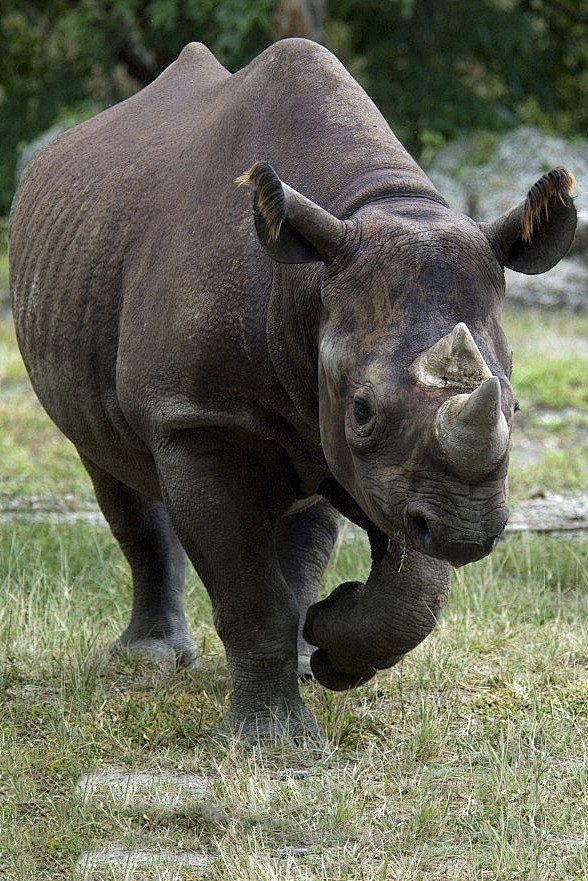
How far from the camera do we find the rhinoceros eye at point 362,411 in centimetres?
362

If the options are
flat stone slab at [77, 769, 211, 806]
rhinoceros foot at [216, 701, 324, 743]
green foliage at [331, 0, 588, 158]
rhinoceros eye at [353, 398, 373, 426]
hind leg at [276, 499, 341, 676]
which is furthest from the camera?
green foliage at [331, 0, 588, 158]

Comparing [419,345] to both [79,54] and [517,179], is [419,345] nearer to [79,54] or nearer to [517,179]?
[517,179]

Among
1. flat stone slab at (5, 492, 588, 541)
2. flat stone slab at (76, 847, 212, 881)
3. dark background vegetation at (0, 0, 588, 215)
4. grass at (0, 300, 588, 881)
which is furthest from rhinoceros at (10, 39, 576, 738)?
dark background vegetation at (0, 0, 588, 215)

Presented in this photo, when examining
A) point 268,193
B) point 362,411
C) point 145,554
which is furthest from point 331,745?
point 268,193

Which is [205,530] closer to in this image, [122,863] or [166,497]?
[166,497]

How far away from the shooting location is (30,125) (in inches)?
586

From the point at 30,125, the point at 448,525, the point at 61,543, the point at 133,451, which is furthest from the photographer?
the point at 30,125

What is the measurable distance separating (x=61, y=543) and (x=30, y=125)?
349 inches

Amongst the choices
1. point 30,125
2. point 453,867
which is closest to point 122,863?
point 453,867

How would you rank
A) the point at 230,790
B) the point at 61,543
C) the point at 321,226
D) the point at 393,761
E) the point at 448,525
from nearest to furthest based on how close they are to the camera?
the point at 448,525 < the point at 321,226 < the point at 230,790 < the point at 393,761 < the point at 61,543

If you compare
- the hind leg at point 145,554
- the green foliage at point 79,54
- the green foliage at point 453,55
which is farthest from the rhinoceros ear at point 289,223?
the green foliage at point 453,55

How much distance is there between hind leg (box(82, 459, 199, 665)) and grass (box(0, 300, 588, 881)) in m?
0.20

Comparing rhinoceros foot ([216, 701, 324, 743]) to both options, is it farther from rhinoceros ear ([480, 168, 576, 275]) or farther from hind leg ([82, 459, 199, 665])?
rhinoceros ear ([480, 168, 576, 275])

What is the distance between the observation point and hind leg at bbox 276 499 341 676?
17.5 ft
